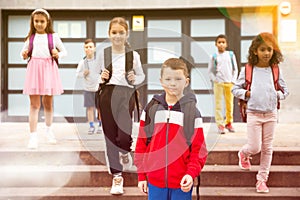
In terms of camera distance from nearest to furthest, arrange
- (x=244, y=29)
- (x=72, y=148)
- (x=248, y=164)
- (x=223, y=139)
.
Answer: (x=248, y=164), (x=72, y=148), (x=223, y=139), (x=244, y=29)

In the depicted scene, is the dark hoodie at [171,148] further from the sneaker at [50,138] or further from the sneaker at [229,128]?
the sneaker at [229,128]

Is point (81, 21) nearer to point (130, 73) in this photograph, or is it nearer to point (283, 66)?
point (283, 66)

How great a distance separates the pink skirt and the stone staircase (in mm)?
678

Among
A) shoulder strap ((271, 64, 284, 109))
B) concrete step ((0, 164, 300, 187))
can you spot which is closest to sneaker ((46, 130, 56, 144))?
concrete step ((0, 164, 300, 187))

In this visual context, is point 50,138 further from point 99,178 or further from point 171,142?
point 171,142

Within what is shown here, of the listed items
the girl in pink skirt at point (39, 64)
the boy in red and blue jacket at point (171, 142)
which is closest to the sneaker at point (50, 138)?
the girl in pink skirt at point (39, 64)

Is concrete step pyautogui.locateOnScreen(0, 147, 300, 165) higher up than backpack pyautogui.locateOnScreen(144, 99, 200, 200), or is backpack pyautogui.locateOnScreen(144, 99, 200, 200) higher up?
backpack pyautogui.locateOnScreen(144, 99, 200, 200)

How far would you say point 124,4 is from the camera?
10.5 metres

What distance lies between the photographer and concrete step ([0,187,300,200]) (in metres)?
5.14

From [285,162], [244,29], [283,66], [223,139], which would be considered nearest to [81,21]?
[244,29]

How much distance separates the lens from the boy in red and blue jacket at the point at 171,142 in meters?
3.31

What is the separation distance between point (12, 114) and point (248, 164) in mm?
6828

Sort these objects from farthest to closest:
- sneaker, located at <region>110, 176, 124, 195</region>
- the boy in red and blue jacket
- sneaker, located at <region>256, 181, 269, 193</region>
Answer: sneaker, located at <region>256, 181, 269, 193</region> < sneaker, located at <region>110, 176, 124, 195</region> < the boy in red and blue jacket

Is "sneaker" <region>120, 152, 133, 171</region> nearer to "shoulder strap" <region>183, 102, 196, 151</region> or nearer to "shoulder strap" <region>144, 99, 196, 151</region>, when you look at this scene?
"shoulder strap" <region>144, 99, 196, 151</region>
